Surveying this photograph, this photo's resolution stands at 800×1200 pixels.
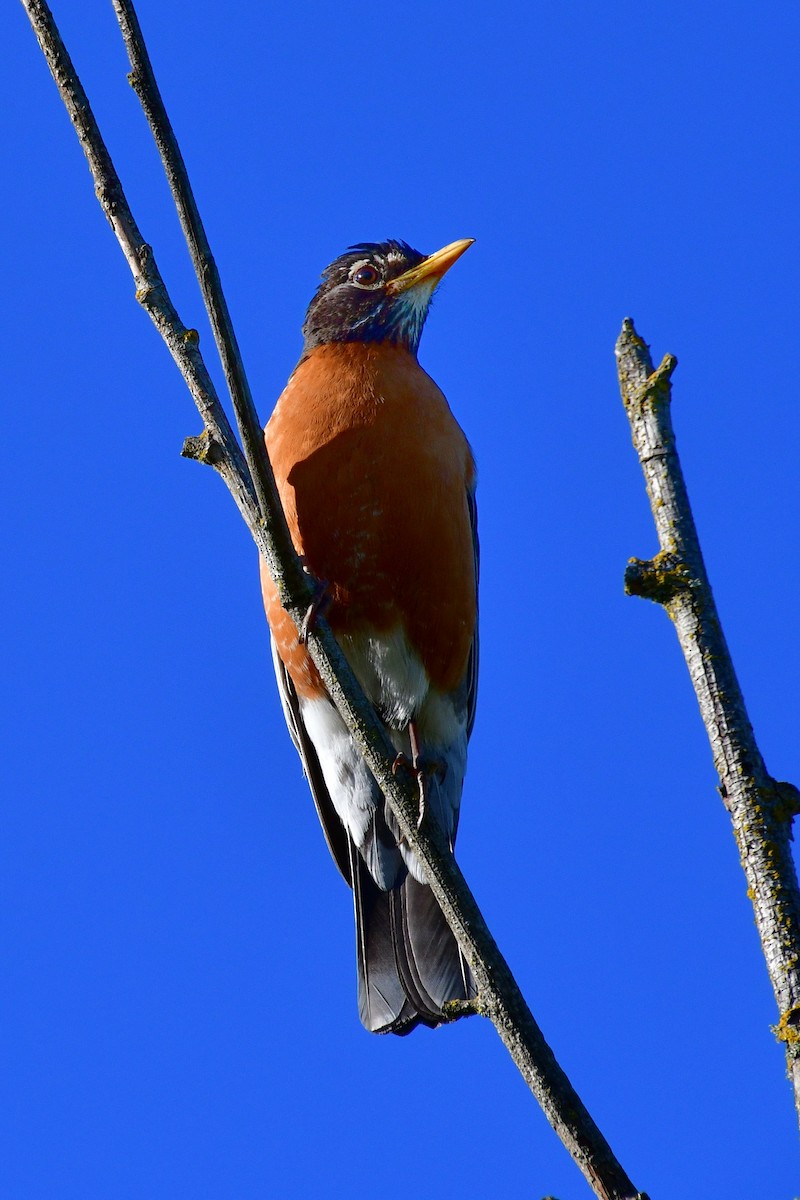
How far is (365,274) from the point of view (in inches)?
346

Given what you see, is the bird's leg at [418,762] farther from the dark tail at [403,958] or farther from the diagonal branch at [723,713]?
the diagonal branch at [723,713]

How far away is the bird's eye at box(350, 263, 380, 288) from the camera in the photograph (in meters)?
8.72

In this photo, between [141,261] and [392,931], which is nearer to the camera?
[141,261]

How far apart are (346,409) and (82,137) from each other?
330cm

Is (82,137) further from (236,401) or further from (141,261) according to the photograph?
(236,401)

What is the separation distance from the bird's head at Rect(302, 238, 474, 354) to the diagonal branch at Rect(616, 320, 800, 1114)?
4.38 metres

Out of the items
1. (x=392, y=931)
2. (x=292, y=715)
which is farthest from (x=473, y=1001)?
(x=292, y=715)

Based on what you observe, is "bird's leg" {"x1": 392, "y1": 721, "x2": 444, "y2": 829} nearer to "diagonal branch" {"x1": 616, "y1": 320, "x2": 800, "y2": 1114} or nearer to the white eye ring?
"diagonal branch" {"x1": 616, "y1": 320, "x2": 800, "y2": 1114}

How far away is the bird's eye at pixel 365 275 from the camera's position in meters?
8.72

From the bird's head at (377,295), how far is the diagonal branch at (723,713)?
14.4 ft

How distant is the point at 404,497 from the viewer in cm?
684

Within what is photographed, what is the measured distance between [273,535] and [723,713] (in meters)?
1.38

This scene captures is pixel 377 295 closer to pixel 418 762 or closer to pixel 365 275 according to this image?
pixel 365 275

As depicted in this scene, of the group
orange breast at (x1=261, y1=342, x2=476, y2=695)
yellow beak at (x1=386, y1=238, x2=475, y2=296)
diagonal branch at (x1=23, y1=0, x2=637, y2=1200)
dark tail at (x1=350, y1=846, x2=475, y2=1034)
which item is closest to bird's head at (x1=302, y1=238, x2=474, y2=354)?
yellow beak at (x1=386, y1=238, x2=475, y2=296)
